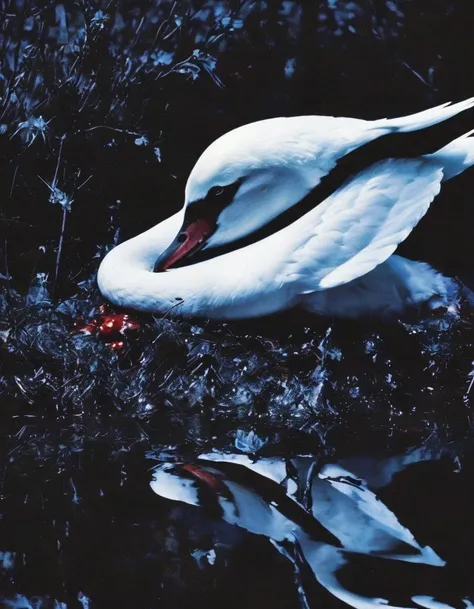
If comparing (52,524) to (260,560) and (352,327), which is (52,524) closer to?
(260,560)

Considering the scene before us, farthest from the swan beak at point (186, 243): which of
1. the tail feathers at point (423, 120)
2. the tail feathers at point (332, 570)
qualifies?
the tail feathers at point (332, 570)

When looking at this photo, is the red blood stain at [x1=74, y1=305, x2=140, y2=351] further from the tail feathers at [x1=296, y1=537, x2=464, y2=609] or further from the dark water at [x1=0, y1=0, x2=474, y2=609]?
the tail feathers at [x1=296, y1=537, x2=464, y2=609]

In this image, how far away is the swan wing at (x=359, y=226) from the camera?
1360 mm

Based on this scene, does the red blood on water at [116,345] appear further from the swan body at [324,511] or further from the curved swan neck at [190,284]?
the swan body at [324,511]

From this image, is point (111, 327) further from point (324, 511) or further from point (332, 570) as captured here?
point (332, 570)

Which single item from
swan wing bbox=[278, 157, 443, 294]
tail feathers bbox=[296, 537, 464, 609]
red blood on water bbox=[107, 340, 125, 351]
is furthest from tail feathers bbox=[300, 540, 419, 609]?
red blood on water bbox=[107, 340, 125, 351]

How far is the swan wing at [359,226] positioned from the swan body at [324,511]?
322mm

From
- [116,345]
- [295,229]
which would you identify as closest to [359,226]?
[295,229]

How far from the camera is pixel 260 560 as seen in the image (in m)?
0.86

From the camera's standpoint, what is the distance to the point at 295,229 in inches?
55.4

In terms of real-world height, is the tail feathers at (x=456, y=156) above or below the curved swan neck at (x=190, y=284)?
above

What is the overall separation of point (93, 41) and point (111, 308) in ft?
1.77

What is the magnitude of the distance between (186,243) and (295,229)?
209 millimetres

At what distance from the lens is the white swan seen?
137cm
